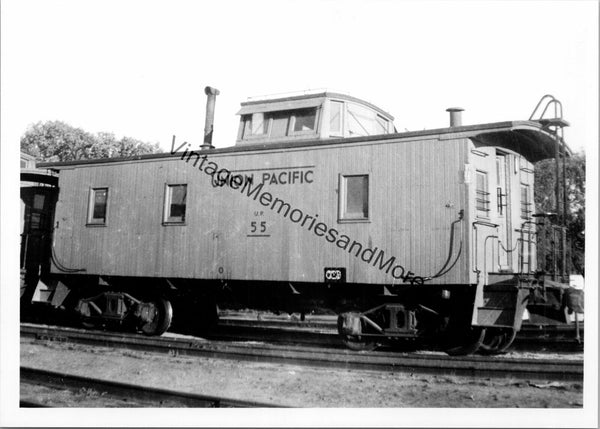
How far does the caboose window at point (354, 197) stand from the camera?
26.6ft

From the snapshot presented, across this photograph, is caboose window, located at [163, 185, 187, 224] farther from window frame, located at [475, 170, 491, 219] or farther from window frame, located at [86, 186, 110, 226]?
window frame, located at [475, 170, 491, 219]

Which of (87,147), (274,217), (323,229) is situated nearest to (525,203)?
(323,229)

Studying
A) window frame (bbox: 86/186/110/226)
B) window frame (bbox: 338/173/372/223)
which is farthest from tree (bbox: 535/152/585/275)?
window frame (bbox: 86/186/110/226)

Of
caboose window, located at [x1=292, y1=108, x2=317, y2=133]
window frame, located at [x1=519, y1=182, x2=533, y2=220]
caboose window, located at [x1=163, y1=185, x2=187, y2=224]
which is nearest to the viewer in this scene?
window frame, located at [x1=519, y1=182, x2=533, y2=220]

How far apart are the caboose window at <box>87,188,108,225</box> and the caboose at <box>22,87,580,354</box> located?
3cm

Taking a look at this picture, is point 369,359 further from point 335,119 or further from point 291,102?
point 291,102

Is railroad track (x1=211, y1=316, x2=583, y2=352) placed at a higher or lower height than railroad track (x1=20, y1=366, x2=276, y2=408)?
higher

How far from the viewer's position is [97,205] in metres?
10.3

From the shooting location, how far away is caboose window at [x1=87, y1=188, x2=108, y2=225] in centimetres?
1023

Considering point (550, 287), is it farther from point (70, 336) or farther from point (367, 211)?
point (70, 336)

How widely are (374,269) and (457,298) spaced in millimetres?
1328

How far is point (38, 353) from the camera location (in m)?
8.08

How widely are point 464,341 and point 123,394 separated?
202 inches

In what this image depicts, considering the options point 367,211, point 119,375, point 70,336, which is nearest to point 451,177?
point 367,211
